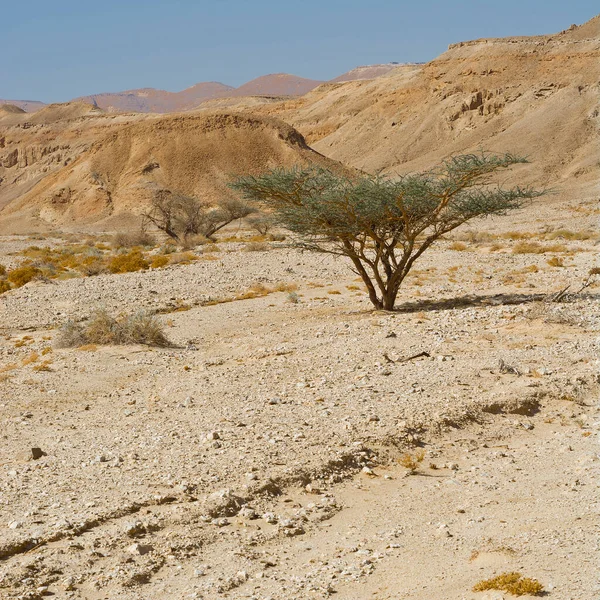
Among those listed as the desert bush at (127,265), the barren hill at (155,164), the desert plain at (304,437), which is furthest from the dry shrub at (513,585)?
the barren hill at (155,164)

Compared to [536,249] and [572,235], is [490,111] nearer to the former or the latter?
[572,235]

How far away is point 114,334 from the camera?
560 inches

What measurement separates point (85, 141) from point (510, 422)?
282ft

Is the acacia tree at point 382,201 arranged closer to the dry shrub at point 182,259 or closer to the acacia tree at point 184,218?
the dry shrub at point 182,259

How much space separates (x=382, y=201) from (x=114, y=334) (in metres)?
5.52

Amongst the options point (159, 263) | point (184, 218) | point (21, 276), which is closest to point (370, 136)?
point (184, 218)

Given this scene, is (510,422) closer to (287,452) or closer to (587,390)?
(587,390)

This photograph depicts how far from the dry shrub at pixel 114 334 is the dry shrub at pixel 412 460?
7015mm

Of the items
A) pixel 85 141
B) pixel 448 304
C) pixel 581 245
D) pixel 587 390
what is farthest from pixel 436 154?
pixel 587 390

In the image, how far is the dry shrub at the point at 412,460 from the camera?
776cm

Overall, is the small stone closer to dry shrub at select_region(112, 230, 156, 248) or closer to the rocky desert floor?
the rocky desert floor

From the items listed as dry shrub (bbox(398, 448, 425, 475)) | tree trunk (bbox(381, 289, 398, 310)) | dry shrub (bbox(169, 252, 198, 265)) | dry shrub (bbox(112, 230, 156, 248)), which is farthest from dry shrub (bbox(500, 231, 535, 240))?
dry shrub (bbox(398, 448, 425, 475))

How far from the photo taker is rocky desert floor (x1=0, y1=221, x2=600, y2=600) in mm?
5797

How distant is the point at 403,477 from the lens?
7.63 m
